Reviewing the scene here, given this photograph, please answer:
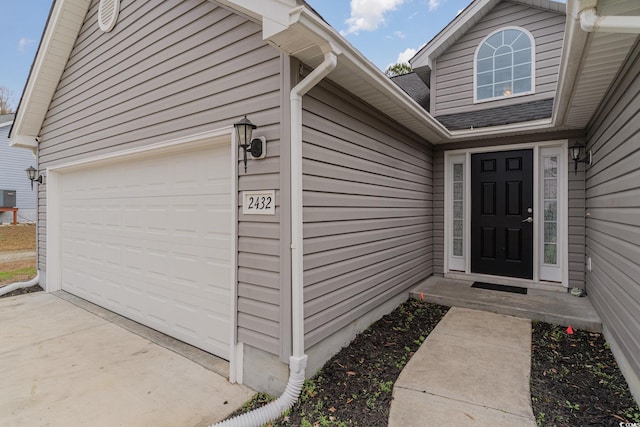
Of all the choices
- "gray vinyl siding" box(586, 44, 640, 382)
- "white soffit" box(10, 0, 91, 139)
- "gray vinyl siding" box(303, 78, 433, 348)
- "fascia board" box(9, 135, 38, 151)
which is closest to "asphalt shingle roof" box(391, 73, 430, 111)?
"gray vinyl siding" box(303, 78, 433, 348)

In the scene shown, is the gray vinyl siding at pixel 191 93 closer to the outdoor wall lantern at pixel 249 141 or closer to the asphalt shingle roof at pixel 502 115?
the outdoor wall lantern at pixel 249 141

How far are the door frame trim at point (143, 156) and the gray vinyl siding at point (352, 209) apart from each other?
2.07 ft

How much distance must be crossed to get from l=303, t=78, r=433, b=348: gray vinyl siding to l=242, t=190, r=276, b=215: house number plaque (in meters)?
0.26

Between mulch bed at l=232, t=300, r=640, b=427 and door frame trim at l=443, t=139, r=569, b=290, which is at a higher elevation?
door frame trim at l=443, t=139, r=569, b=290

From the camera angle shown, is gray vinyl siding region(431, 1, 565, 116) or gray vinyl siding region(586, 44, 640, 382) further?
gray vinyl siding region(431, 1, 565, 116)

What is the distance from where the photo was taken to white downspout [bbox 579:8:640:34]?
67.2 inches

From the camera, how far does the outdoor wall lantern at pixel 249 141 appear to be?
248 centimetres

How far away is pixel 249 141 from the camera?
8.20 ft

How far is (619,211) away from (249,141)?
303 centimetres

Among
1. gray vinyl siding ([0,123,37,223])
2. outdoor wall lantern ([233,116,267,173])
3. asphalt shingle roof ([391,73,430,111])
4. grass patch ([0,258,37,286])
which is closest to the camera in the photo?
outdoor wall lantern ([233,116,267,173])

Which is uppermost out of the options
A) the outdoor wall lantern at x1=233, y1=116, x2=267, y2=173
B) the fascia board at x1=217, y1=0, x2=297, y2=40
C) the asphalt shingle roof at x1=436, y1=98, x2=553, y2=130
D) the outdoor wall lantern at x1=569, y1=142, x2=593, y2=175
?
the asphalt shingle roof at x1=436, y1=98, x2=553, y2=130

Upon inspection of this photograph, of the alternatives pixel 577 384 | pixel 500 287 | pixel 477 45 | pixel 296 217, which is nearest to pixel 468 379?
pixel 577 384

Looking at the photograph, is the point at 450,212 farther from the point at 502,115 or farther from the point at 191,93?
the point at 191,93

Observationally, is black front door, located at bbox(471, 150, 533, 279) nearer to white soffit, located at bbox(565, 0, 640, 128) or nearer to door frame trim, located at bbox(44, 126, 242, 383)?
white soffit, located at bbox(565, 0, 640, 128)
